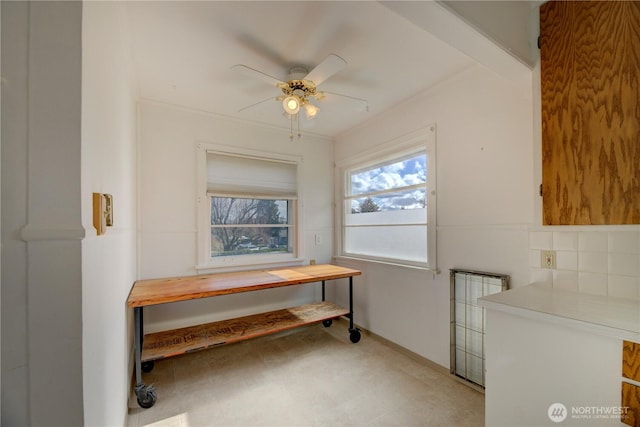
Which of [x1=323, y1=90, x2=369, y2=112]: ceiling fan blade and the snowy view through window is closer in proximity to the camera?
[x1=323, y1=90, x2=369, y2=112]: ceiling fan blade

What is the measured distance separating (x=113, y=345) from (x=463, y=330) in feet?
7.69

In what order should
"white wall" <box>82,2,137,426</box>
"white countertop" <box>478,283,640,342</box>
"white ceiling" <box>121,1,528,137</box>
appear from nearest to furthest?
1. "white wall" <box>82,2,137,426</box>
2. "white countertop" <box>478,283,640,342</box>
3. "white ceiling" <box>121,1,528,137</box>

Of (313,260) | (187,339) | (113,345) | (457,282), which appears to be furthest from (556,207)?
(187,339)

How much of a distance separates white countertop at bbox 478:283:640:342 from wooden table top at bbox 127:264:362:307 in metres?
1.69

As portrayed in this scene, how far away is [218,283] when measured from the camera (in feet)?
8.14

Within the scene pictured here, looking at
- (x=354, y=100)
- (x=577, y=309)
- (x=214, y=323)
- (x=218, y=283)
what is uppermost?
(x=354, y=100)

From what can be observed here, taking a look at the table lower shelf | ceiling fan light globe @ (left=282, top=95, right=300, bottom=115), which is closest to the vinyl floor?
the table lower shelf

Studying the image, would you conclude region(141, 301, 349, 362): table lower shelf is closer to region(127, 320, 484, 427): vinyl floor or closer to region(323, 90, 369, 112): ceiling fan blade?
region(127, 320, 484, 427): vinyl floor

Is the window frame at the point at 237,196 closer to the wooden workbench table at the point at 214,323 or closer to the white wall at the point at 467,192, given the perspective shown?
the wooden workbench table at the point at 214,323

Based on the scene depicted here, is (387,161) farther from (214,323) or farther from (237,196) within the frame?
(214,323)

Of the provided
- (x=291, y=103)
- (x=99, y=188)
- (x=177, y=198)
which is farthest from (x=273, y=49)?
(x=177, y=198)

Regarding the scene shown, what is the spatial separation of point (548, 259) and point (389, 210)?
1.56 m

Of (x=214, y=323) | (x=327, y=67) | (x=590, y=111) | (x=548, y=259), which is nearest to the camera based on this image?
(x=590, y=111)

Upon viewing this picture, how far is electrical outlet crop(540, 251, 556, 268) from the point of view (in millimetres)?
1585
